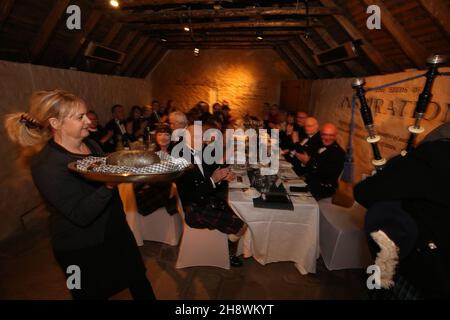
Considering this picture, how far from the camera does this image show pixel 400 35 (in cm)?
336

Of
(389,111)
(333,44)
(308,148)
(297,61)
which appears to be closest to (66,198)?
(308,148)

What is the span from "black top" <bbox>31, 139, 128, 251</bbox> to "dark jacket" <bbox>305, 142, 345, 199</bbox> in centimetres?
289

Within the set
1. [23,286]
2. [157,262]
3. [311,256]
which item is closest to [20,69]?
[23,286]

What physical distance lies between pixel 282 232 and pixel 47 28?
15.8 ft

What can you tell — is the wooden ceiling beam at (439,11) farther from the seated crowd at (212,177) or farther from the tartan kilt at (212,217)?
the tartan kilt at (212,217)

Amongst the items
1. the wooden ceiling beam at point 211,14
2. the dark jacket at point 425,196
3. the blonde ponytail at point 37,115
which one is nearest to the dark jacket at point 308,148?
the wooden ceiling beam at point 211,14

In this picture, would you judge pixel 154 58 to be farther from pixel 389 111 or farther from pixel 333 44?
pixel 389 111

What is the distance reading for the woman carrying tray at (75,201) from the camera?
1.39 m

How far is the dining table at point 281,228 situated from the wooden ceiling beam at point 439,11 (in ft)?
8.16

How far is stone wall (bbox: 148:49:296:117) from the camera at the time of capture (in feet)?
31.8

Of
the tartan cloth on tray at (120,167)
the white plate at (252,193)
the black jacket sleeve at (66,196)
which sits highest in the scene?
the tartan cloth on tray at (120,167)

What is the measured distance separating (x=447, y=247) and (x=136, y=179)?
1.60 m

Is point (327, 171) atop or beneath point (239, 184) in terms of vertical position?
atop
